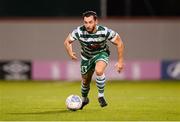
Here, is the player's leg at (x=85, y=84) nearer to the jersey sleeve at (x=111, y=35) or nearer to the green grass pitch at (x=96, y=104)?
the green grass pitch at (x=96, y=104)

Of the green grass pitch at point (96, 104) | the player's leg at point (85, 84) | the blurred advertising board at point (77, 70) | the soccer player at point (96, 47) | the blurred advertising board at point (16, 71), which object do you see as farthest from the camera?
the blurred advertising board at point (16, 71)

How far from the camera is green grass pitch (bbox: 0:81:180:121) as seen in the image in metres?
12.5

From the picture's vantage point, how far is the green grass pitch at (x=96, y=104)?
12.5m

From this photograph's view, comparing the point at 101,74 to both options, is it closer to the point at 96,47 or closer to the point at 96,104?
the point at 96,47

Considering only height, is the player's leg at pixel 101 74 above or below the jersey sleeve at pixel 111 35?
below

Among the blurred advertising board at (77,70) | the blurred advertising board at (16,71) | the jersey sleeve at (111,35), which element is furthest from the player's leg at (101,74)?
the blurred advertising board at (16,71)

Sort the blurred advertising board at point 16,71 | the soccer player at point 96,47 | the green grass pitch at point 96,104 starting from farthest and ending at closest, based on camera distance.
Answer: the blurred advertising board at point 16,71, the soccer player at point 96,47, the green grass pitch at point 96,104

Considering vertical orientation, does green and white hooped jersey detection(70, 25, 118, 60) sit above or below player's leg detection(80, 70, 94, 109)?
above
